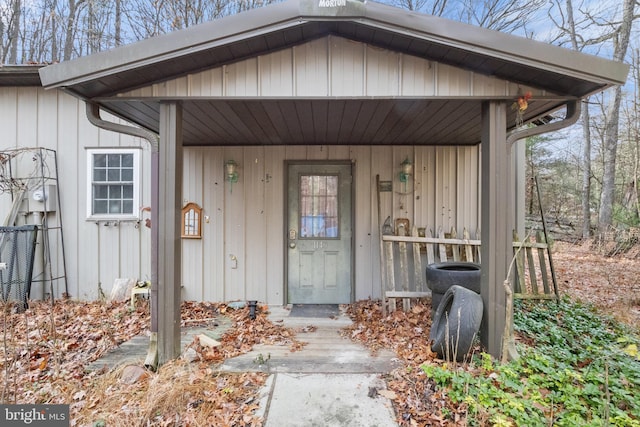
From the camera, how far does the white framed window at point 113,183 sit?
4516 mm

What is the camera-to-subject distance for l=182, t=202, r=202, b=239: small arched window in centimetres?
458

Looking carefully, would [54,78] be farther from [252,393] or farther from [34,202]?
[34,202]

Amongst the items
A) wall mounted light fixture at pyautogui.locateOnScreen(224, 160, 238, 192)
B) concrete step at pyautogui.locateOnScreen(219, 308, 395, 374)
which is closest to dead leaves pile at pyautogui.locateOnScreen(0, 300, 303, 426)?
concrete step at pyautogui.locateOnScreen(219, 308, 395, 374)

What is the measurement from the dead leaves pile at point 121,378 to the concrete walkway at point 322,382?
0.13 m

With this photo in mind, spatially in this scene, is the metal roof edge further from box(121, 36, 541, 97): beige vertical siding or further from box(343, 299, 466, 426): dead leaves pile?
box(343, 299, 466, 426): dead leaves pile

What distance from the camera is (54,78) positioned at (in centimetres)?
237

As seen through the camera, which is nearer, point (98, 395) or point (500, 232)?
point (98, 395)

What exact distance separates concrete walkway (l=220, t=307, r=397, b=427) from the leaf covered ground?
0.11 m

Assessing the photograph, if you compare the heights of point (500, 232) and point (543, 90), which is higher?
point (543, 90)

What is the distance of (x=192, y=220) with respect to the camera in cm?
460

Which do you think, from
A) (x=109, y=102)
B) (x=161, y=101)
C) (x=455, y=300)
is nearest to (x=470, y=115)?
(x=455, y=300)

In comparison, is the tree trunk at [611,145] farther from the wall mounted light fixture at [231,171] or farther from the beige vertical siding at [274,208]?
the wall mounted light fixture at [231,171]

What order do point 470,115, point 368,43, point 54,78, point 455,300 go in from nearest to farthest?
point 54,78 < point 368,43 < point 455,300 < point 470,115

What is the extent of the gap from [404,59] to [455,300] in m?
2.17
